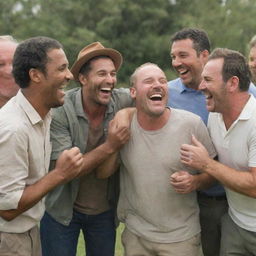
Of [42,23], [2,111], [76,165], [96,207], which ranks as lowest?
[42,23]

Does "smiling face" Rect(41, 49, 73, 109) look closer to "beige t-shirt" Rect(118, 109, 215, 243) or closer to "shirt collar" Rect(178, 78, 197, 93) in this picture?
"beige t-shirt" Rect(118, 109, 215, 243)

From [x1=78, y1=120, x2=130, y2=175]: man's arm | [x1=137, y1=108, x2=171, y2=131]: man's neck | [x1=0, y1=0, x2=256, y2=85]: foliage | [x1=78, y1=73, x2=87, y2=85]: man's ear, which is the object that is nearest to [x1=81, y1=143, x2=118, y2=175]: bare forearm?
[x1=78, y1=120, x2=130, y2=175]: man's arm

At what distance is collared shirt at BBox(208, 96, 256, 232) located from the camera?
4.13 meters

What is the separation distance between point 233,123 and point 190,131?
13.1 inches

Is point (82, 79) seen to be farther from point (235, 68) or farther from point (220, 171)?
point (220, 171)

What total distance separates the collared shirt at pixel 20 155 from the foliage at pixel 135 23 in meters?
18.9

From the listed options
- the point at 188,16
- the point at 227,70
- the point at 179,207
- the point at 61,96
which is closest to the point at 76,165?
the point at 61,96

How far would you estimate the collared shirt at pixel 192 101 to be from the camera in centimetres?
485

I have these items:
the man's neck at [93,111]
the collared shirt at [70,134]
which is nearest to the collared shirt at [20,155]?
the collared shirt at [70,134]

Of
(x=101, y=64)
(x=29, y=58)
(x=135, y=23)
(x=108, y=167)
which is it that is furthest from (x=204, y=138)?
(x=135, y=23)

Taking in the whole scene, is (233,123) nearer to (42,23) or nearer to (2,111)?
(2,111)

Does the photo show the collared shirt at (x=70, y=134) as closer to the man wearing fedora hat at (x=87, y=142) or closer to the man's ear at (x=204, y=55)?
the man wearing fedora hat at (x=87, y=142)

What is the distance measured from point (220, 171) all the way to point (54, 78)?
1339 millimetres

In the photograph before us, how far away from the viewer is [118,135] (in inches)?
171
